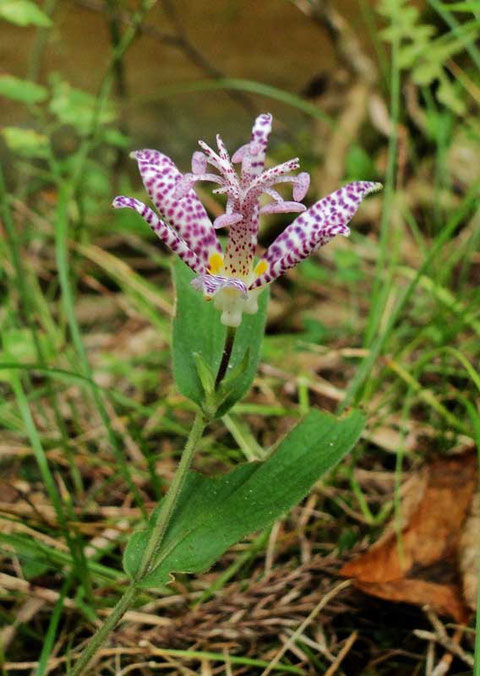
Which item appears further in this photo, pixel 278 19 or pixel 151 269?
pixel 278 19

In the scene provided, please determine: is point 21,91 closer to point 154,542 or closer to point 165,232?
point 165,232

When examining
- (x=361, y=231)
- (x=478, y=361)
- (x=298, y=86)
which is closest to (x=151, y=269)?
(x=361, y=231)

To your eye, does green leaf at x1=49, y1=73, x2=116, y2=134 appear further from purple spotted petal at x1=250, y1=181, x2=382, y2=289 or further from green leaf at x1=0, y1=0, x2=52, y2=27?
purple spotted petal at x1=250, y1=181, x2=382, y2=289

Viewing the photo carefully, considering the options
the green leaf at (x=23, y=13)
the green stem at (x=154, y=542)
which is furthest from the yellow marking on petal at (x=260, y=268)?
the green leaf at (x=23, y=13)

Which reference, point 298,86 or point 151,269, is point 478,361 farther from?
point 298,86

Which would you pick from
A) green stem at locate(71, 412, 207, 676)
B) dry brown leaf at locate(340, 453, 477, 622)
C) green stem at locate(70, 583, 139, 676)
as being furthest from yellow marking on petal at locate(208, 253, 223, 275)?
dry brown leaf at locate(340, 453, 477, 622)

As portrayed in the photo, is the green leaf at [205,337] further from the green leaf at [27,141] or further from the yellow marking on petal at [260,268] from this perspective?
the green leaf at [27,141]
